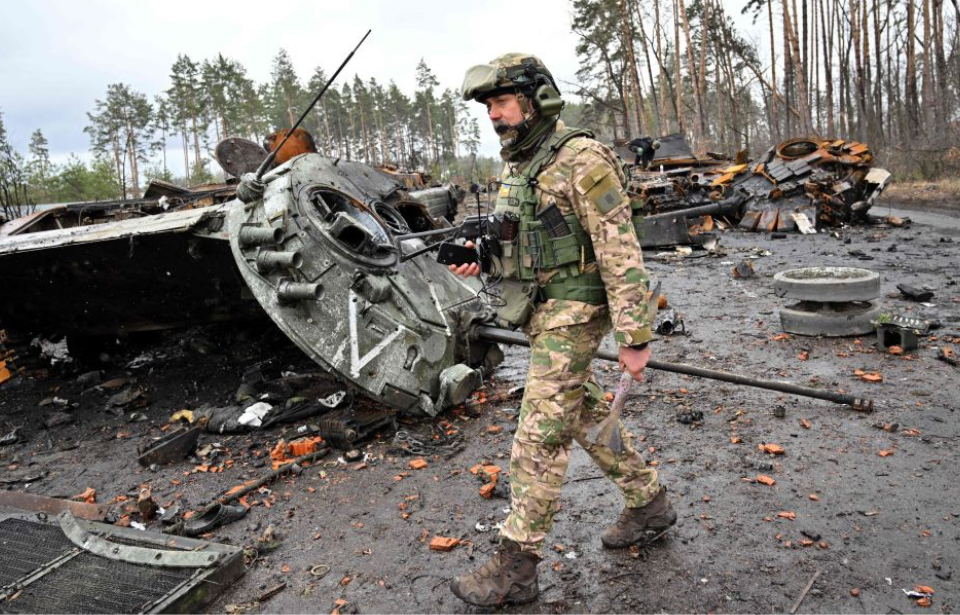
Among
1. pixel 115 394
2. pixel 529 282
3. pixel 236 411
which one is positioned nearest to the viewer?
pixel 529 282

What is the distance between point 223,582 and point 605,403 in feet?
6.78

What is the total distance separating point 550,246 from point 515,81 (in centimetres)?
72

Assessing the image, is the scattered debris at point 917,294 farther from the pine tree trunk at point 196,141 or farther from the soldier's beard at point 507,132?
the pine tree trunk at point 196,141

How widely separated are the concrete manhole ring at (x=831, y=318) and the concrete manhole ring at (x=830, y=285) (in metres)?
0.18

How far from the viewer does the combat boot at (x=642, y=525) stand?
123 inches

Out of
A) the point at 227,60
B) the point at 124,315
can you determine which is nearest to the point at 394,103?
the point at 227,60

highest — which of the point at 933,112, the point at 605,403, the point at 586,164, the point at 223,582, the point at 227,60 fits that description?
the point at 227,60

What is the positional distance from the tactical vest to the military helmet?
0.15 metres

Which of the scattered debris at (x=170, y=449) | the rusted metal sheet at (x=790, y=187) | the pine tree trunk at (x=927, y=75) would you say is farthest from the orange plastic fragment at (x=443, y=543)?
the pine tree trunk at (x=927, y=75)

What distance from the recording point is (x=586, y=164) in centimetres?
261

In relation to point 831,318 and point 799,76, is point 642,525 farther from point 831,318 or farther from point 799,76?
point 799,76

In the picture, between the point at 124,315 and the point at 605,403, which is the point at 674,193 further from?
the point at 605,403

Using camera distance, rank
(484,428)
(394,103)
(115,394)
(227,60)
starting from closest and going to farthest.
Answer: (484,428) < (115,394) < (227,60) < (394,103)

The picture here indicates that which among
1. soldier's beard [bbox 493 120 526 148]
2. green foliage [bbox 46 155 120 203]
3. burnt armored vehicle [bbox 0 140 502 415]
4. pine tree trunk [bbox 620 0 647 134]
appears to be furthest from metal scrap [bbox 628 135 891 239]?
green foliage [bbox 46 155 120 203]
